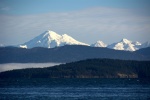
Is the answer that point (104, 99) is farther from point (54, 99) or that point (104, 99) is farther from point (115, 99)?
point (54, 99)

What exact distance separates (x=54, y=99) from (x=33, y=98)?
5.37m

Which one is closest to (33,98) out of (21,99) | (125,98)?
(21,99)

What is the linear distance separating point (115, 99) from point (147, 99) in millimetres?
6896

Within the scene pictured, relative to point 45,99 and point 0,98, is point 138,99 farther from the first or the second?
point 0,98

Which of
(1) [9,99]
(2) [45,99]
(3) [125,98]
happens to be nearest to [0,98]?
(1) [9,99]

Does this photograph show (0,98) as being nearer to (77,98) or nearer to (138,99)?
(77,98)

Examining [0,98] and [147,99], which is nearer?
[147,99]

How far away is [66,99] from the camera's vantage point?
104 m

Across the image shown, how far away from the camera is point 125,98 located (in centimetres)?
10400

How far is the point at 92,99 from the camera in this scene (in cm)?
10300

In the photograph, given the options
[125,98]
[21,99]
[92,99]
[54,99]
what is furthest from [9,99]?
[125,98]

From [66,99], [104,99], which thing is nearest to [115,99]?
[104,99]

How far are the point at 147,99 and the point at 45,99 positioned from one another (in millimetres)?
20631

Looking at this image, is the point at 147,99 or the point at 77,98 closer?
the point at 147,99
